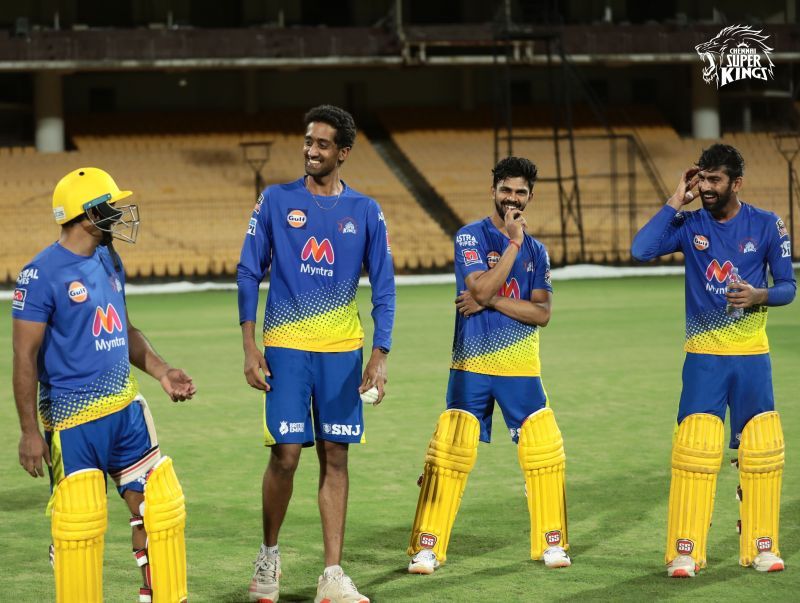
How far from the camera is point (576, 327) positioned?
19359 mm

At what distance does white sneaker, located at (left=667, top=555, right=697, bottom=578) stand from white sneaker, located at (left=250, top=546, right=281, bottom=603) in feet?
6.40

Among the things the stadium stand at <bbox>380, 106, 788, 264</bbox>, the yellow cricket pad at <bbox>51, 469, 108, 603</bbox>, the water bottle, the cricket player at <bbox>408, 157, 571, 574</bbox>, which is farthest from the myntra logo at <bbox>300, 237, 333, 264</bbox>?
the stadium stand at <bbox>380, 106, 788, 264</bbox>

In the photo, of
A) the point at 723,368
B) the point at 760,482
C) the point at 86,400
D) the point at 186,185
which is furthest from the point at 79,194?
the point at 186,185

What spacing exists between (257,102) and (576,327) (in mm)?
25709

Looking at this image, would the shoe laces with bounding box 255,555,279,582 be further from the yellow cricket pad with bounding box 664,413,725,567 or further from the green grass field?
the yellow cricket pad with bounding box 664,413,725,567

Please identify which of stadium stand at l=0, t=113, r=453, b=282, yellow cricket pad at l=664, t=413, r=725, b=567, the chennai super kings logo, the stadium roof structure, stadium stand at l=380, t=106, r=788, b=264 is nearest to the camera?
yellow cricket pad at l=664, t=413, r=725, b=567

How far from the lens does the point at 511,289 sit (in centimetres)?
702

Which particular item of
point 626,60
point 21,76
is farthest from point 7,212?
point 626,60

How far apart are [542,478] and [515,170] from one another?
1606 mm

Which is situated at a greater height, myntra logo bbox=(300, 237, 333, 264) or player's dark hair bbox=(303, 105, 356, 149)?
player's dark hair bbox=(303, 105, 356, 149)

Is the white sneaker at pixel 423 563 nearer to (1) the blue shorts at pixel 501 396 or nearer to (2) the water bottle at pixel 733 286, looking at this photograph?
(1) the blue shorts at pixel 501 396

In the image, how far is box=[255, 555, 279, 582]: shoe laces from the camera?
6285mm

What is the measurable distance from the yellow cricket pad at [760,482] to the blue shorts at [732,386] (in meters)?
0.07

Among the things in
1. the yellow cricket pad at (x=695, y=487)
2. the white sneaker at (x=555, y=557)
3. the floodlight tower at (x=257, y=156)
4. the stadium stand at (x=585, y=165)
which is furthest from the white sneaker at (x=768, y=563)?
the floodlight tower at (x=257, y=156)
